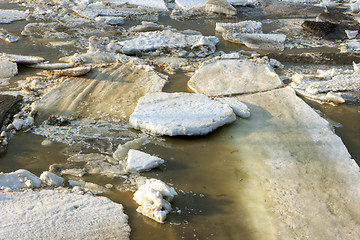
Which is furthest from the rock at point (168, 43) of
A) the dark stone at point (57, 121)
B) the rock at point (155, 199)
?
the rock at point (155, 199)

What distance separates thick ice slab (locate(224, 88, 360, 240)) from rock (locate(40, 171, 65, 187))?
1.65 meters

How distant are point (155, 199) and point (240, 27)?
5694 millimetres

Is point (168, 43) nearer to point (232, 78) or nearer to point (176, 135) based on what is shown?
point (232, 78)

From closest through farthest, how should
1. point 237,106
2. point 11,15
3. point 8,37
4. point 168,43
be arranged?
point 237,106, point 168,43, point 8,37, point 11,15

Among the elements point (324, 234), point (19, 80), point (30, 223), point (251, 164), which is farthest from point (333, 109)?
point (19, 80)

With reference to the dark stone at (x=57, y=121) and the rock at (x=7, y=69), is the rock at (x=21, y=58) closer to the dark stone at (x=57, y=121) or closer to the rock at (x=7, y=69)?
the rock at (x=7, y=69)

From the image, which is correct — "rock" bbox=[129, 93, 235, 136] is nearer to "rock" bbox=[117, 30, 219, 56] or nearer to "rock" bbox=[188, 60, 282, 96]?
"rock" bbox=[188, 60, 282, 96]

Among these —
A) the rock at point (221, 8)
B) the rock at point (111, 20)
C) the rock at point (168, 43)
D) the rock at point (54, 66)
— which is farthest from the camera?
the rock at point (221, 8)

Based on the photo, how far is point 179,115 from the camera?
14.5ft

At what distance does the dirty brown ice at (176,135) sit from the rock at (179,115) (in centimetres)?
2

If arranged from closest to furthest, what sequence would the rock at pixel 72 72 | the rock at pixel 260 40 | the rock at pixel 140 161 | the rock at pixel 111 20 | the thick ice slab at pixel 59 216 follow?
the thick ice slab at pixel 59 216, the rock at pixel 140 161, the rock at pixel 72 72, the rock at pixel 260 40, the rock at pixel 111 20

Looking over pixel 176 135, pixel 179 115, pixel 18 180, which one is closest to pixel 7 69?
pixel 18 180

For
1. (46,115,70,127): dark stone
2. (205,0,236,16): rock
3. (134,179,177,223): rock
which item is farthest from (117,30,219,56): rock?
(134,179,177,223): rock

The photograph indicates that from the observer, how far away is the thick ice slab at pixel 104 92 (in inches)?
187
